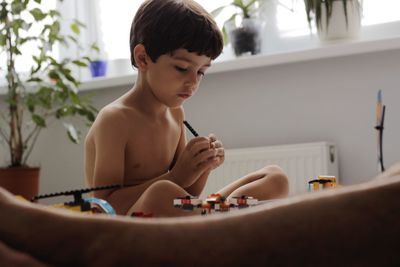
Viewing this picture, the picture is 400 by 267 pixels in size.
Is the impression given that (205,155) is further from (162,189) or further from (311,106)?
(311,106)

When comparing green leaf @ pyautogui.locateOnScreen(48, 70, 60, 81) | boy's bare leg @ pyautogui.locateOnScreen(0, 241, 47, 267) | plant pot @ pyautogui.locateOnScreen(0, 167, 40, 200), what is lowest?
plant pot @ pyautogui.locateOnScreen(0, 167, 40, 200)

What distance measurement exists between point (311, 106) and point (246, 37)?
38 cm

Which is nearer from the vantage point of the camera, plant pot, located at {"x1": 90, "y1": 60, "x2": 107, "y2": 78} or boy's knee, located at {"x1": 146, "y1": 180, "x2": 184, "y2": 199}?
boy's knee, located at {"x1": 146, "y1": 180, "x2": 184, "y2": 199}

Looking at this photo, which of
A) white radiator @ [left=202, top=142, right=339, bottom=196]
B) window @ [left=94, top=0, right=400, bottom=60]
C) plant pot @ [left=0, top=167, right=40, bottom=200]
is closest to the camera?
white radiator @ [left=202, top=142, right=339, bottom=196]

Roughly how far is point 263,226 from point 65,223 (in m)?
0.06

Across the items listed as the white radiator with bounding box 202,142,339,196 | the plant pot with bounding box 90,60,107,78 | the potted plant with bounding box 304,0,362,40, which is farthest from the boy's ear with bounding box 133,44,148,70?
the plant pot with bounding box 90,60,107,78

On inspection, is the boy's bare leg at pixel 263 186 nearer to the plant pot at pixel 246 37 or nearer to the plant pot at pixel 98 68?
the plant pot at pixel 246 37

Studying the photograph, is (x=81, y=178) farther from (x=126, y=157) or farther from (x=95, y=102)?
(x=126, y=157)

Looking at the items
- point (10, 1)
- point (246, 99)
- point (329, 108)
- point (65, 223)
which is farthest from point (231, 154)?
point (65, 223)

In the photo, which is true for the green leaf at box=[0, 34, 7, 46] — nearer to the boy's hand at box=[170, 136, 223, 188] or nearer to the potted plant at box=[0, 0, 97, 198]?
the potted plant at box=[0, 0, 97, 198]

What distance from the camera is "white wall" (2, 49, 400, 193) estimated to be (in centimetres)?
218

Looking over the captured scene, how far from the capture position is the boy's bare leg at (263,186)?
4.14 ft

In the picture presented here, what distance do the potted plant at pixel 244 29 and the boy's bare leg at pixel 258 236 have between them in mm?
2249

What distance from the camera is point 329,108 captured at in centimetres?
225
